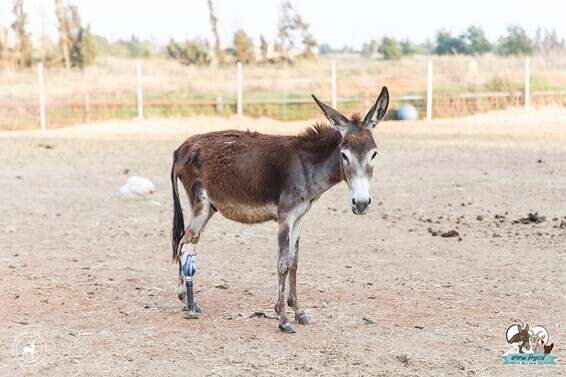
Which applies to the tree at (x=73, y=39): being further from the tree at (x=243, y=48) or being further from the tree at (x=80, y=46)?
the tree at (x=243, y=48)

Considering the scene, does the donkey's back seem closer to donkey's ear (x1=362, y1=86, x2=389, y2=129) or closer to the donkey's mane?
the donkey's mane

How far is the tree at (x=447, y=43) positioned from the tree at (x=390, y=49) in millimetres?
5265

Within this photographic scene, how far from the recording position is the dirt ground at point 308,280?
5.38 metres

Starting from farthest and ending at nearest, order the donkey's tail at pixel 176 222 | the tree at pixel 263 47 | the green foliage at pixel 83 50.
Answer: the tree at pixel 263 47 → the green foliage at pixel 83 50 → the donkey's tail at pixel 176 222

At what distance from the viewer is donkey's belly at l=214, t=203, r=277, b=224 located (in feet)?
20.2

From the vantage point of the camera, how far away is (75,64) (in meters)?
45.7

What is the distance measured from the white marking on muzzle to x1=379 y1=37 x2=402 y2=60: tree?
50.4 meters

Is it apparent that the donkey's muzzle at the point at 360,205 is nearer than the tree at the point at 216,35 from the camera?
Yes

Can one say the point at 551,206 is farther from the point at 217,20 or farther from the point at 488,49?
the point at 488,49

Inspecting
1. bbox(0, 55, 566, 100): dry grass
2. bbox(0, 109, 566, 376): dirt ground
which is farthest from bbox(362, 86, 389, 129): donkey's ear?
bbox(0, 55, 566, 100): dry grass

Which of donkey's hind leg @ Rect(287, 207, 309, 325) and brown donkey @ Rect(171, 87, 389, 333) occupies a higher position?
brown donkey @ Rect(171, 87, 389, 333)

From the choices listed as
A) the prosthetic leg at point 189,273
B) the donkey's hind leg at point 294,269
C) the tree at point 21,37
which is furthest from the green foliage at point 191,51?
the donkey's hind leg at point 294,269

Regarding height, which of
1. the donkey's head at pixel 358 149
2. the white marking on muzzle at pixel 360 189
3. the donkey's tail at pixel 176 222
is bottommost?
the donkey's tail at pixel 176 222

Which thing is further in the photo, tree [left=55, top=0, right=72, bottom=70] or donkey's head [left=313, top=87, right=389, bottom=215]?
tree [left=55, top=0, right=72, bottom=70]
